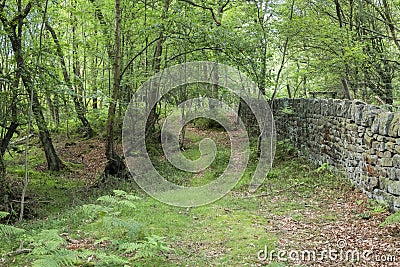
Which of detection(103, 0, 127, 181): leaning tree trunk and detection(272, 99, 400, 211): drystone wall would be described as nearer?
detection(272, 99, 400, 211): drystone wall

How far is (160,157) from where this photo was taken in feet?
42.8

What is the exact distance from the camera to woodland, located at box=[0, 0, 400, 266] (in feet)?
16.5

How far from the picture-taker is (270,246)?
529 cm

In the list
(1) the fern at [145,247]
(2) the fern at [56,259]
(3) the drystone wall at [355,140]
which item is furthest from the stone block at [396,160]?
(2) the fern at [56,259]

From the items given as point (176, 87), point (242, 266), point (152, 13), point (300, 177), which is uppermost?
point (152, 13)

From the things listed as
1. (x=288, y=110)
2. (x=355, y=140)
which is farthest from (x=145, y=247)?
(x=288, y=110)

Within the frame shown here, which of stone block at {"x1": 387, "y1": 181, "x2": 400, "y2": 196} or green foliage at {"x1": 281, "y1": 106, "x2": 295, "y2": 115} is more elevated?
green foliage at {"x1": 281, "y1": 106, "x2": 295, "y2": 115}

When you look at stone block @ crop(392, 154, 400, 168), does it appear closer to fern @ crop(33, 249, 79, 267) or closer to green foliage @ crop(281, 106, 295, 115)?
fern @ crop(33, 249, 79, 267)

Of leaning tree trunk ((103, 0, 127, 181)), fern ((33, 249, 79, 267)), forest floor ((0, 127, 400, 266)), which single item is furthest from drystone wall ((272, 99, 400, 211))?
leaning tree trunk ((103, 0, 127, 181))

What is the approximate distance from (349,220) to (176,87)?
7961mm

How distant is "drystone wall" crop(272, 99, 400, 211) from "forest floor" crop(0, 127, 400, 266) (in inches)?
13.9

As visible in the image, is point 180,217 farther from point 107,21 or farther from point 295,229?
point 107,21

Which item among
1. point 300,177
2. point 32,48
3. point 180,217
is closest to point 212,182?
point 300,177

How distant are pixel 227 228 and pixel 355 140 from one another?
3.84m
